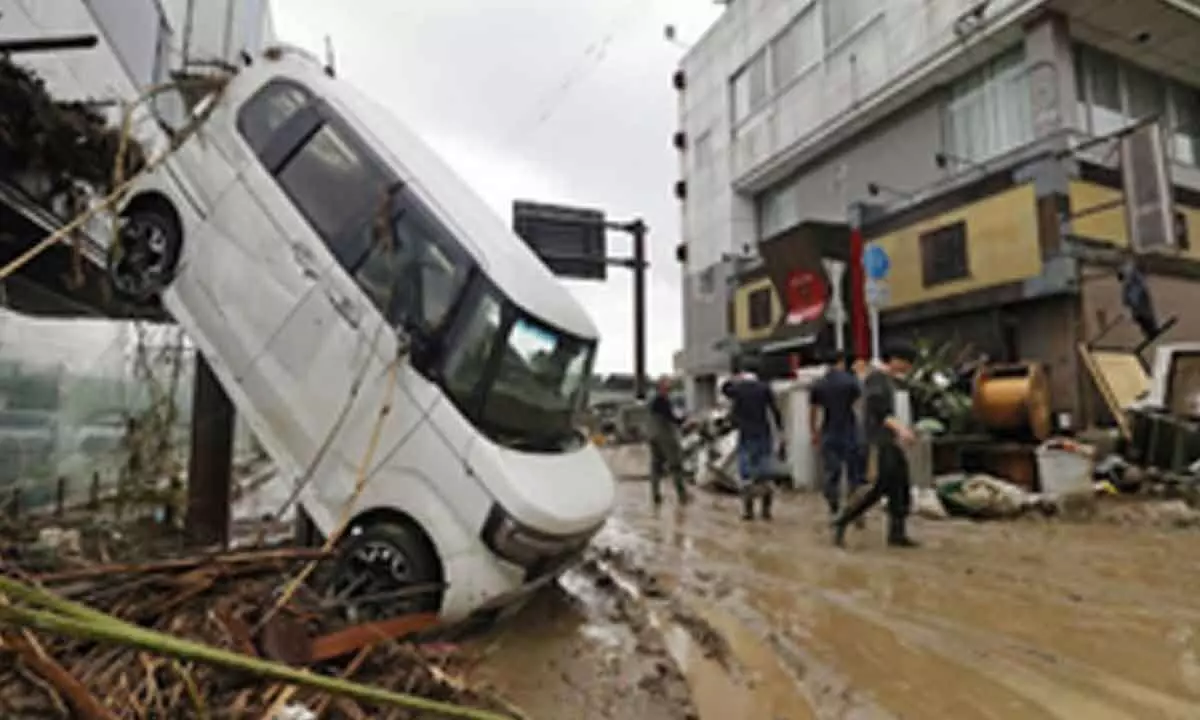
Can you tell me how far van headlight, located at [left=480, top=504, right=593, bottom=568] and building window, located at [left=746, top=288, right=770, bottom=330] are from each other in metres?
15.6

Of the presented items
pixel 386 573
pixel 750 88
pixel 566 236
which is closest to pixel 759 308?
pixel 566 236

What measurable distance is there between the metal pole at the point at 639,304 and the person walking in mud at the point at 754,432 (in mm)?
8943

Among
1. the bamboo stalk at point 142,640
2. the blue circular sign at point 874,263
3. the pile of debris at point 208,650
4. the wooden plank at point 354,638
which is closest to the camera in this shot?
the bamboo stalk at point 142,640

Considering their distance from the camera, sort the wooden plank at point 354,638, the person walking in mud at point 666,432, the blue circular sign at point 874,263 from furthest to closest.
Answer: the blue circular sign at point 874,263
the person walking in mud at point 666,432
the wooden plank at point 354,638

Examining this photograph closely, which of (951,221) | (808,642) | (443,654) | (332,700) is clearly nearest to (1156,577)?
(808,642)

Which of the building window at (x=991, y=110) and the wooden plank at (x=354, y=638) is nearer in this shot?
the wooden plank at (x=354, y=638)

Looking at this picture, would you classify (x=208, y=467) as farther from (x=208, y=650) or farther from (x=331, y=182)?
(x=208, y=650)

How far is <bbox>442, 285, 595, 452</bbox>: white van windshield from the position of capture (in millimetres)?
3967

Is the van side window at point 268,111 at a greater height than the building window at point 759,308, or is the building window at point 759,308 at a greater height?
the building window at point 759,308

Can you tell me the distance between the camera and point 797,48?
62.7 ft

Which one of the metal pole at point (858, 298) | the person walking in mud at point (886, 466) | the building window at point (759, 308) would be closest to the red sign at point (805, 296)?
the metal pole at point (858, 298)

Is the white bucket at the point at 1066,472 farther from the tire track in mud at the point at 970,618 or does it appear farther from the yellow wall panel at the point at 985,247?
the yellow wall panel at the point at 985,247

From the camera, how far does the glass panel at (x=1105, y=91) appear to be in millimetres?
13562

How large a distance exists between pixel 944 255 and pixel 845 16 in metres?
7.43
